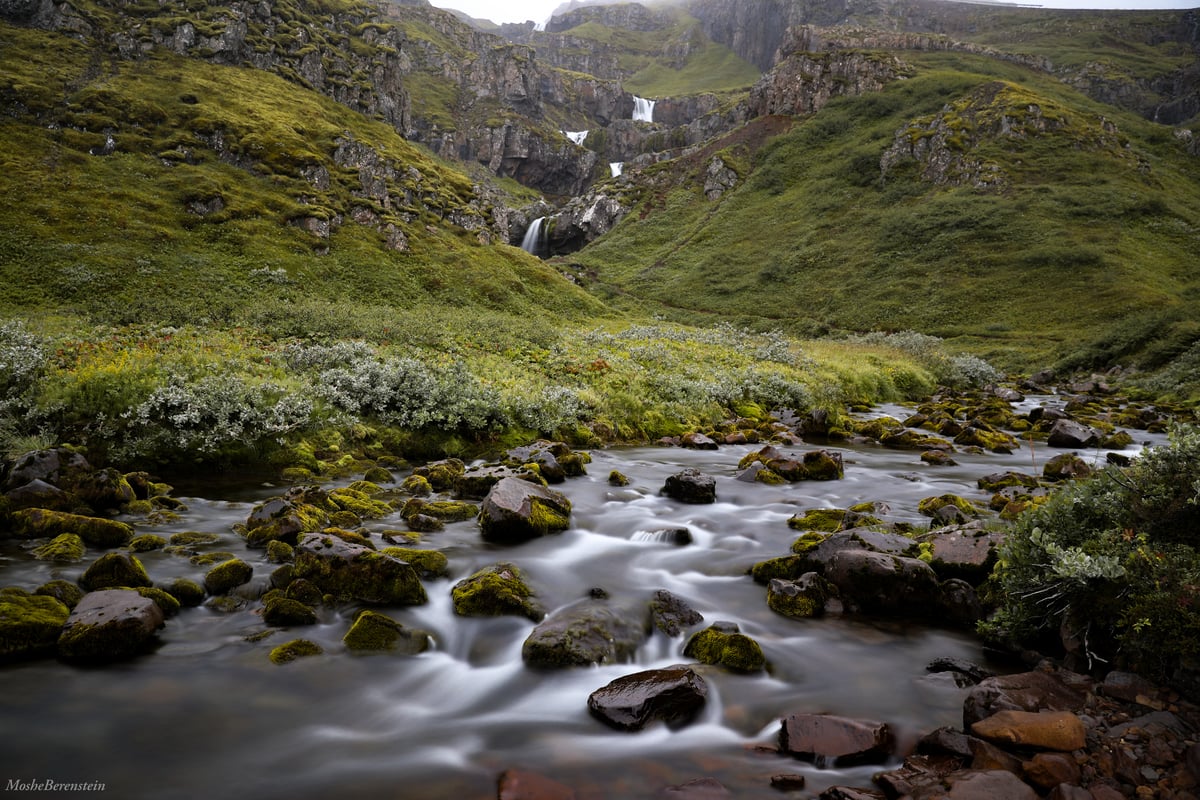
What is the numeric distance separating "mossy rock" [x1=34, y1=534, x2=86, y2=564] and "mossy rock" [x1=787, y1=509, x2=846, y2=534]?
1126cm

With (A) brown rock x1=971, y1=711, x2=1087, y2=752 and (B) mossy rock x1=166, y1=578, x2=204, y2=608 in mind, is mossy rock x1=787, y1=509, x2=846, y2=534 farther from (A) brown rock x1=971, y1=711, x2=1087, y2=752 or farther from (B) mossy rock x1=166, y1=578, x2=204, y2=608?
(B) mossy rock x1=166, y1=578, x2=204, y2=608

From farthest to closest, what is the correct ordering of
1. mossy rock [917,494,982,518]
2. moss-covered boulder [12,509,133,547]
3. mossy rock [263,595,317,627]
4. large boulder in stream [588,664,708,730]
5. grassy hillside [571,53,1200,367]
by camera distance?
grassy hillside [571,53,1200,367] → mossy rock [917,494,982,518] → moss-covered boulder [12,509,133,547] → mossy rock [263,595,317,627] → large boulder in stream [588,664,708,730]

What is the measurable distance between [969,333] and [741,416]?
5244 cm

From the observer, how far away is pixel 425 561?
356 inches

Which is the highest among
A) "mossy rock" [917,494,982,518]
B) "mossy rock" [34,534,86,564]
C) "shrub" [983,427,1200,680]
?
"shrub" [983,427,1200,680]

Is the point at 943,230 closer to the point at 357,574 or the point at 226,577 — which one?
the point at 357,574

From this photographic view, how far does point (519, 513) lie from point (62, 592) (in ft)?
19.8

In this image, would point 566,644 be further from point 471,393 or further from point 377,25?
point 377,25

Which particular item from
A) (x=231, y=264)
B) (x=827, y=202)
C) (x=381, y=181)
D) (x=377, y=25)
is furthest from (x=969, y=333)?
(x=377, y=25)

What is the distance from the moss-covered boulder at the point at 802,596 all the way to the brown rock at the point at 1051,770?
3.48 meters

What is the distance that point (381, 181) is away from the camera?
5631cm

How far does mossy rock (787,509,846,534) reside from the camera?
11.1 metres
